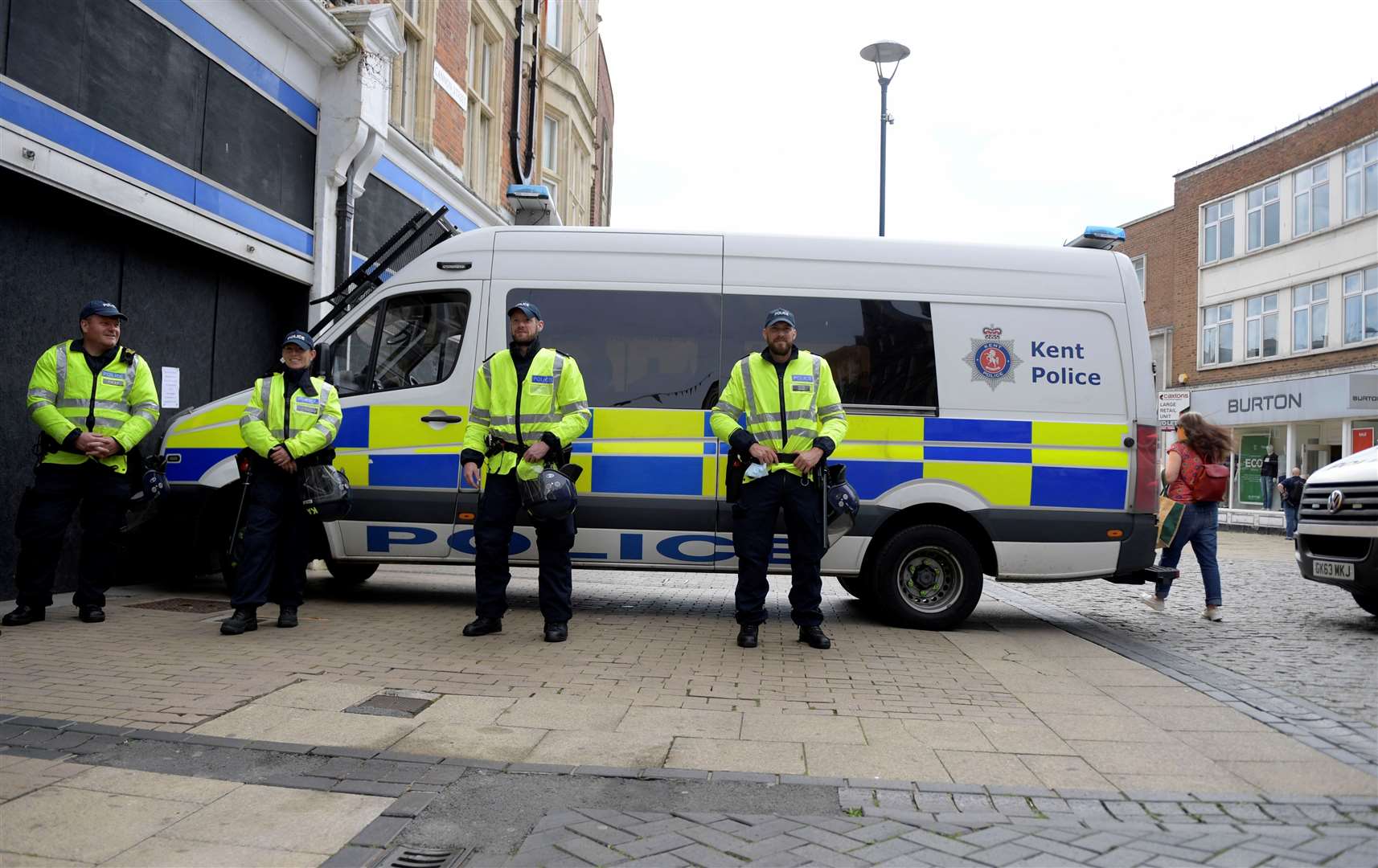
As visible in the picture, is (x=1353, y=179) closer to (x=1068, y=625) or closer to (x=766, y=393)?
(x=1068, y=625)

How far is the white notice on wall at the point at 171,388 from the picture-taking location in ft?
28.6

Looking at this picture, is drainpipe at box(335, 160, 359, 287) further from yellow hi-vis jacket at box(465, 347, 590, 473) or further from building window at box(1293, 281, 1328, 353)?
building window at box(1293, 281, 1328, 353)

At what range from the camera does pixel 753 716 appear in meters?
4.70

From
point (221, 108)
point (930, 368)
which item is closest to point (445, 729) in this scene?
point (930, 368)

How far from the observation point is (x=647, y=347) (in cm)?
719

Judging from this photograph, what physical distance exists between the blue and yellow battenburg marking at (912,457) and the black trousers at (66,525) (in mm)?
2125

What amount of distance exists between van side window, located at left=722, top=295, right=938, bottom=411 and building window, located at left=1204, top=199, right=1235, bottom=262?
29.1 meters

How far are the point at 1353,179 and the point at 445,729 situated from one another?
30068 mm

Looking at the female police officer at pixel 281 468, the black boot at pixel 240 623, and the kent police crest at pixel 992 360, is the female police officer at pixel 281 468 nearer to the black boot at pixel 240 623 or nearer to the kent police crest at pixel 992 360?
the black boot at pixel 240 623

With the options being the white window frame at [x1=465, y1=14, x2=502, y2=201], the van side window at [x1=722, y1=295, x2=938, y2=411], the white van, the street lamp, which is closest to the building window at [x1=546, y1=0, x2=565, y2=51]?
the white window frame at [x1=465, y1=14, x2=502, y2=201]

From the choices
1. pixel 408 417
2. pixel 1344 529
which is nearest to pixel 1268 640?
pixel 1344 529

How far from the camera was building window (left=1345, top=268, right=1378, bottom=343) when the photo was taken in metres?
26.7

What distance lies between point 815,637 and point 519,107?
46.0ft

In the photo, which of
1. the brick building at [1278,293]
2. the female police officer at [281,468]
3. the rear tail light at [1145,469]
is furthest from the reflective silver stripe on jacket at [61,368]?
the brick building at [1278,293]
